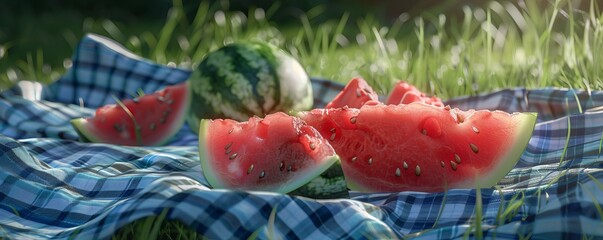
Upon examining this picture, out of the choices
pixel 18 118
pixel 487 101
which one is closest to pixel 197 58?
pixel 18 118

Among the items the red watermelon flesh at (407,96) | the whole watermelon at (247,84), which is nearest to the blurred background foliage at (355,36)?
the red watermelon flesh at (407,96)

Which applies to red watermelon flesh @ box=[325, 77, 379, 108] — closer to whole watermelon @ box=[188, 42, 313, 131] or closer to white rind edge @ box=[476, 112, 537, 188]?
whole watermelon @ box=[188, 42, 313, 131]

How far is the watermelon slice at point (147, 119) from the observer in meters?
2.85

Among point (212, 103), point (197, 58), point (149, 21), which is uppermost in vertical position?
point (212, 103)

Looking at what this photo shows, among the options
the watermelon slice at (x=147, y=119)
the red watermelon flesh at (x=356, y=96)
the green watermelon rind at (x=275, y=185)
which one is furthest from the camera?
the watermelon slice at (x=147, y=119)

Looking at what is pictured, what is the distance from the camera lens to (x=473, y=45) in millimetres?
3674

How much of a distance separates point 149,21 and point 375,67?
470 cm

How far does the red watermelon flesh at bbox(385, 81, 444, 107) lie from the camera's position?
98.4 inches

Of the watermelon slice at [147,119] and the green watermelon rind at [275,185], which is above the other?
the green watermelon rind at [275,185]

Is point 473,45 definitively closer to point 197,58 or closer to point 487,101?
point 487,101

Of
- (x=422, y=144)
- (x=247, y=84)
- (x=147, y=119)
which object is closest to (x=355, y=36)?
(x=147, y=119)

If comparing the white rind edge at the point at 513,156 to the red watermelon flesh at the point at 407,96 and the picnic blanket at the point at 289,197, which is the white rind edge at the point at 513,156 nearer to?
the picnic blanket at the point at 289,197

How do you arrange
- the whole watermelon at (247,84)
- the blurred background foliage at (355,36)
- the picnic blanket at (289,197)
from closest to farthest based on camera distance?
the picnic blanket at (289,197) < the whole watermelon at (247,84) < the blurred background foliage at (355,36)

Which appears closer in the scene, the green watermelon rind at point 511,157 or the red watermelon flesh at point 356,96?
the green watermelon rind at point 511,157
